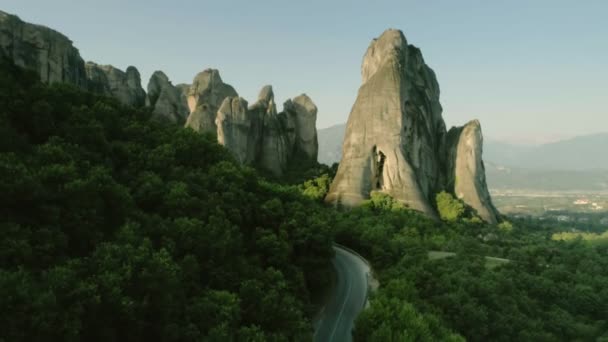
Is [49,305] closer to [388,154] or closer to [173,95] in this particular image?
[388,154]

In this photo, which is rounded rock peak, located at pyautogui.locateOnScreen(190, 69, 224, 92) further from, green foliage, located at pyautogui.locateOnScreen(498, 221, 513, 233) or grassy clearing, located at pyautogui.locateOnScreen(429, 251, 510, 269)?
green foliage, located at pyautogui.locateOnScreen(498, 221, 513, 233)

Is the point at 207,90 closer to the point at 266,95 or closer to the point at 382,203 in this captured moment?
the point at 266,95

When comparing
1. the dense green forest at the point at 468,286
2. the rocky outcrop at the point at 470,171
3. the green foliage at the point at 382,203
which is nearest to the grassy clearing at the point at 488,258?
the dense green forest at the point at 468,286

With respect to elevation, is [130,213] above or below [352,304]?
above

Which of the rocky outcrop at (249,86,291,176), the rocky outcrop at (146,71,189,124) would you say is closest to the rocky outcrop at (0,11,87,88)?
the rocky outcrop at (146,71,189,124)

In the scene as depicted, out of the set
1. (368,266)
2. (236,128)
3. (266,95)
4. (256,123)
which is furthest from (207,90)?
(368,266)

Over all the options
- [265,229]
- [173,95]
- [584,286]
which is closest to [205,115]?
[173,95]
